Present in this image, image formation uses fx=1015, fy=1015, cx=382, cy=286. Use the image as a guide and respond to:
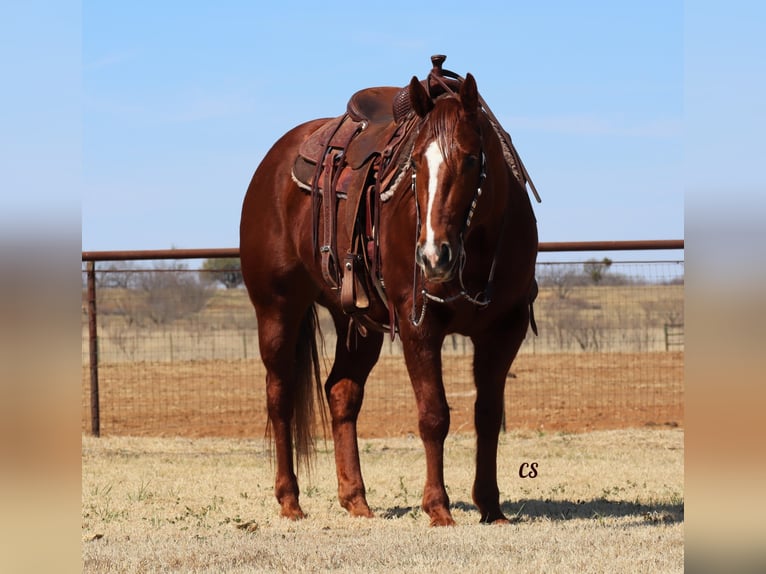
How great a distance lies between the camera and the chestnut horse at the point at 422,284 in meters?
4.92

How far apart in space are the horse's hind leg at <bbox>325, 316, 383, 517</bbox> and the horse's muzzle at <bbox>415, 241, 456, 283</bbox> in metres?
2.06

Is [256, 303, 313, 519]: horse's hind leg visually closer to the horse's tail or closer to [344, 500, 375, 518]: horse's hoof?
the horse's tail

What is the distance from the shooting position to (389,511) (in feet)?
21.0

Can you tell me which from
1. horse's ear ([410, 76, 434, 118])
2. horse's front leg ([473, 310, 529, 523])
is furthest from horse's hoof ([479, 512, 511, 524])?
horse's ear ([410, 76, 434, 118])

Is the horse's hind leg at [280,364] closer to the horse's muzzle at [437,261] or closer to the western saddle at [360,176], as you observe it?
the western saddle at [360,176]

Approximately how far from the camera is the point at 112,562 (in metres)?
4.64

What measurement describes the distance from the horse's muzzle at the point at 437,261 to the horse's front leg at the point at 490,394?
1.01 meters

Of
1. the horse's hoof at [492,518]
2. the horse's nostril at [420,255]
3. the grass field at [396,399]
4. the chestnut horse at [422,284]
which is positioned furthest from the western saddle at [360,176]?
the grass field at [396,399]

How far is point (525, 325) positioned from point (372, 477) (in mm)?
2695

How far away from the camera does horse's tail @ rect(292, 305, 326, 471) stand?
6840mm

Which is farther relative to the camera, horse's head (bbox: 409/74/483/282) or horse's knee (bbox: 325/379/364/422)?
horse's knee (bbox: 325/379/364/422)

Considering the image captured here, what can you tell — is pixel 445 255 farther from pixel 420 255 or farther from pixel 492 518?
pixel 492 518

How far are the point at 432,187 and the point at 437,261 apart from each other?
384 mm
